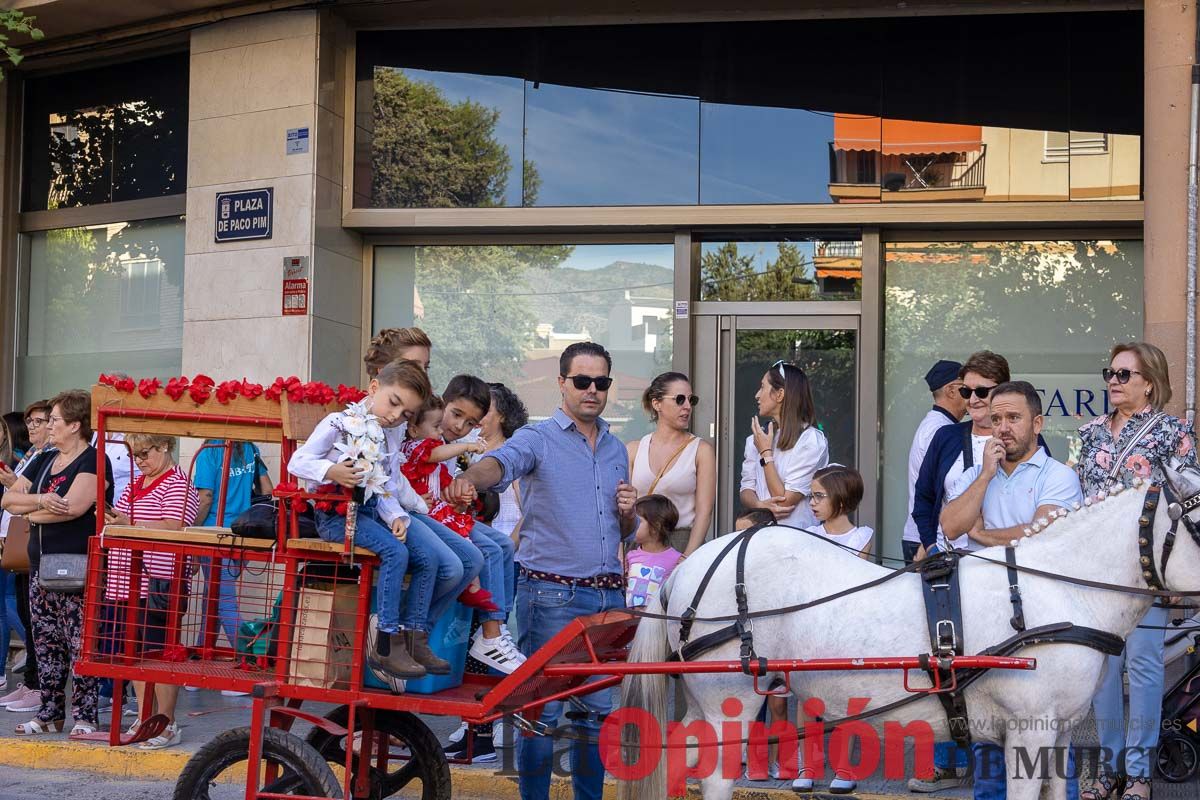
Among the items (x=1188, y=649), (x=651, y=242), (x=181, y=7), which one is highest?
(x=181, y=7)

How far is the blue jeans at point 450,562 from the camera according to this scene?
5496 mm

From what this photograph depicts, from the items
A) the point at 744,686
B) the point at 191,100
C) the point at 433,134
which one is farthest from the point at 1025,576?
the point at 191,100

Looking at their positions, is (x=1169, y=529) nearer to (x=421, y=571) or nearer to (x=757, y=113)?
(x=421, y=571)

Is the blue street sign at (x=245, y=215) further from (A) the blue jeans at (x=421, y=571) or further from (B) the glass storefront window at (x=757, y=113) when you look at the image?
(A) the blue jeans at (x=421, y=571)

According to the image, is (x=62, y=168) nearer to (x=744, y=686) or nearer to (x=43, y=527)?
(x=43, y=527)

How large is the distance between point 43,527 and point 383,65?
515 centimetres

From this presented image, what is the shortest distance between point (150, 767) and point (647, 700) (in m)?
4.04

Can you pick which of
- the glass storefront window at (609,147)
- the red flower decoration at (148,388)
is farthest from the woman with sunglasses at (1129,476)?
the glass storefront window at (609,147)

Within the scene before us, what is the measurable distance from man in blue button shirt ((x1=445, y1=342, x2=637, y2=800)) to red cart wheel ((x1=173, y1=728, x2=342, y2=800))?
3.85 ft

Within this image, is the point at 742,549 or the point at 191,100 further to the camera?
the point at 191,100

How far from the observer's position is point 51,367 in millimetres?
12977

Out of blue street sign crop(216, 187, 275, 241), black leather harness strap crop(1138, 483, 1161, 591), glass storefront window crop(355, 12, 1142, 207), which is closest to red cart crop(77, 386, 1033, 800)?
black leather harness strap crop(1138, 483, 1161, 591)

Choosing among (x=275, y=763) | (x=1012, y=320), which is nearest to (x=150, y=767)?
(x=275, y=763)

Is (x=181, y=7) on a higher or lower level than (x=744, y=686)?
higher
